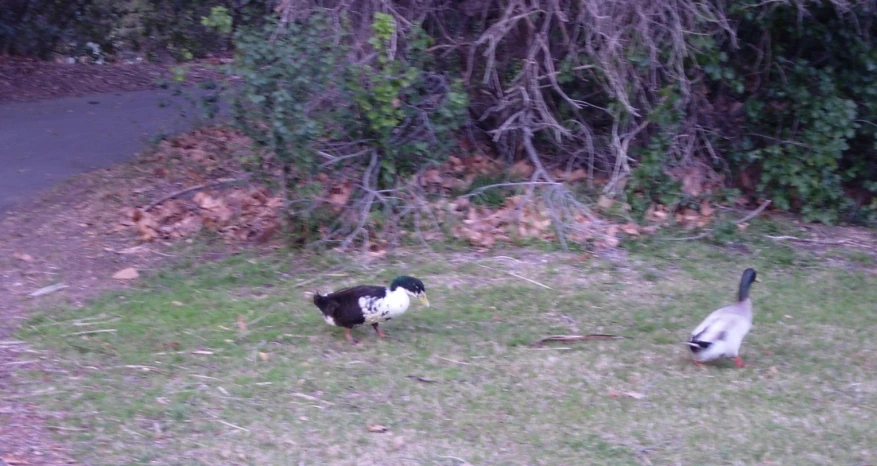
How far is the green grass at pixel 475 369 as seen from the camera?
20.1 feet

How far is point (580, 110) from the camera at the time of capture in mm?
11898

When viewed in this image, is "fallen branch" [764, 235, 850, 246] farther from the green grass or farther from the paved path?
the paved path

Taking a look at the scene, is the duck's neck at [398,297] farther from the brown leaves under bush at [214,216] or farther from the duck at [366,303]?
the brown leaves under bush at [214,216]

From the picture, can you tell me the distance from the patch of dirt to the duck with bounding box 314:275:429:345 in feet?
32.8

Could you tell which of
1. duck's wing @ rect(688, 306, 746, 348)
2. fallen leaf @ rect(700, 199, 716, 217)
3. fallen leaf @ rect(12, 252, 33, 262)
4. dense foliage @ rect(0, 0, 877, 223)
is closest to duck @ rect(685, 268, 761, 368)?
duck's wing @ rect(688, 306, 746, 348)

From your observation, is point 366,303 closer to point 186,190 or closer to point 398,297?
point 398,297

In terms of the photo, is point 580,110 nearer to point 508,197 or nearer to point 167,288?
point 508,197

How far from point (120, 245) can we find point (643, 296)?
522 cm

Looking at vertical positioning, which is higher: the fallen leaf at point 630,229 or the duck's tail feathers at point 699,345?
the fallen leaf at point 630,229

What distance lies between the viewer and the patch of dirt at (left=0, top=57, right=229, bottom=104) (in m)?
17.5

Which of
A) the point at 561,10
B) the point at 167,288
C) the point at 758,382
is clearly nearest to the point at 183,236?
the point at 167,288

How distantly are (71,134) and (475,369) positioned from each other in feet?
30.9

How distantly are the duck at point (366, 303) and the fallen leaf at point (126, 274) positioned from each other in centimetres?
252

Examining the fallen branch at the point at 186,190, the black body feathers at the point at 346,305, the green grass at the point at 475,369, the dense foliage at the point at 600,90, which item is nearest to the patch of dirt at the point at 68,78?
the fallen branch at the point at 186,190
